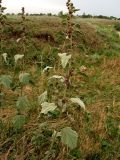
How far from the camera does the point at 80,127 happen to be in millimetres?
5316

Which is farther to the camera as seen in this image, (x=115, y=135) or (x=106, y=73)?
(x=106, y=73)

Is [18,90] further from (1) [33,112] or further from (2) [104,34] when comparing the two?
(2) [104,34]

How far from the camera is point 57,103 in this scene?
13.4ft

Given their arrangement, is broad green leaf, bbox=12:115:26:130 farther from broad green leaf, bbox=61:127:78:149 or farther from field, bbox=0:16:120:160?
broad green leaf, bbox=61:127:78:149

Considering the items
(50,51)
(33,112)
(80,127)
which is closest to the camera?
(80,127)

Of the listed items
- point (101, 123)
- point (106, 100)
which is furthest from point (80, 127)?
point (106, 100)

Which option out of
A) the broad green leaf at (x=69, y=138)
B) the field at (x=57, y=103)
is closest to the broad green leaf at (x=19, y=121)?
the field at (x=57, y=103)

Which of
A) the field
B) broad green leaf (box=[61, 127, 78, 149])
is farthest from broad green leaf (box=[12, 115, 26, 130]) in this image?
broad green leaf (box=[61, 127, 78, 149])

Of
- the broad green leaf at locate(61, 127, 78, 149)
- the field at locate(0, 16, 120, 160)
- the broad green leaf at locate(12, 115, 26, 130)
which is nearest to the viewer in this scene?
the broad green leaf at locate(61, 127, 78, 149)

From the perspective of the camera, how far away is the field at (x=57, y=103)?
165 inches

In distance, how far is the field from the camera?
420cm

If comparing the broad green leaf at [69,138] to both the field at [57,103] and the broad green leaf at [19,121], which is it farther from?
the broad green leaf at [19,121]

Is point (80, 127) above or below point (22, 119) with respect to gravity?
below

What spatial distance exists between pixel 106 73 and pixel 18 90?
103 inches
